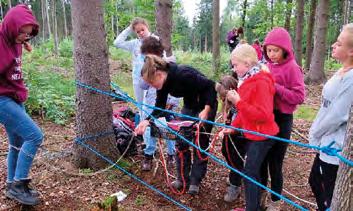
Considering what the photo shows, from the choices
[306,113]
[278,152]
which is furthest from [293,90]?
[306,113]

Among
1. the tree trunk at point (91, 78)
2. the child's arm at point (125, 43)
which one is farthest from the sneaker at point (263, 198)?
the child's arm at point (125, 43)

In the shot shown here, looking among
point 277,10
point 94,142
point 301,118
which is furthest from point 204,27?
point 94,142

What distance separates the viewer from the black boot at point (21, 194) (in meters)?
3.02

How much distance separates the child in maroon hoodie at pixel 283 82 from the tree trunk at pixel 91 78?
1.71m

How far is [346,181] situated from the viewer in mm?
1682

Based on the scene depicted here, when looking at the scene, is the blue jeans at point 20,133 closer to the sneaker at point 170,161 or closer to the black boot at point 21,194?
the black boot at point 21,194

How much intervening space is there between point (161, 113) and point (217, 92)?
2.02 feet

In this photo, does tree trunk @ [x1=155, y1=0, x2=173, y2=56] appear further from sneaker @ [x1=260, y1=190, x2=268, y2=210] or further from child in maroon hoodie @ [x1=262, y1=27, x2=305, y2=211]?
sneaker @ [x1=260, y1=190, x2=268, y2=210]

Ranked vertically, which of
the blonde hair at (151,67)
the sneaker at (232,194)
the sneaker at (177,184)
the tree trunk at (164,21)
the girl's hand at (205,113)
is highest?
the tree trunk at (164,21)

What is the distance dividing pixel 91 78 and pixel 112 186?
114cm

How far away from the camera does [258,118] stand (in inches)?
103

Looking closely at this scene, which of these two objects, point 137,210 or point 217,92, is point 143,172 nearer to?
point 137,210

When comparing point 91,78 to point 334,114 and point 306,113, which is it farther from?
point 306,113

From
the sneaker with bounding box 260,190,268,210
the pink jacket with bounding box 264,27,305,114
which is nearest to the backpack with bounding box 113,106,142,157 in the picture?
the sneaker with bounding box 260,190,268,210
